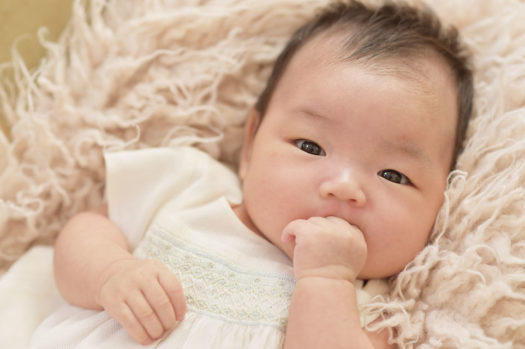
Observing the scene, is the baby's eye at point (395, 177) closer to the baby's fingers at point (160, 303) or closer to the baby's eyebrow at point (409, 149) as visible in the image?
the baby's eyebrow at point (409, 149)

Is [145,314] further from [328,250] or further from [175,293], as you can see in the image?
[328,250]

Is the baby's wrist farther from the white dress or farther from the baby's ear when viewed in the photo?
the baby's ear

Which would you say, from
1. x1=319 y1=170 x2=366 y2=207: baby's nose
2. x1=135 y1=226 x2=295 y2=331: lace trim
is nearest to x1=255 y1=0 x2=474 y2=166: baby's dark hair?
x1=319 y1=170 x2=366 y2=207: baby's nose

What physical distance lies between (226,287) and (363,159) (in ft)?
1.10

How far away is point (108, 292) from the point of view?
3.34 feet

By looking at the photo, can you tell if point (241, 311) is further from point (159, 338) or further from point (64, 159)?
point (64, 159)

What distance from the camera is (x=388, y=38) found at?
3.79 feet

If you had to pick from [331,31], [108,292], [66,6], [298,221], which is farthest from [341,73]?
[66,6]

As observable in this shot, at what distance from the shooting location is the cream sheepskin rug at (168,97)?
118cm

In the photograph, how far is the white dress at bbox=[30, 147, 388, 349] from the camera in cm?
102

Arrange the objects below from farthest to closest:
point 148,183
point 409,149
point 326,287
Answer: point 148,183, point 409,149, point 326,287

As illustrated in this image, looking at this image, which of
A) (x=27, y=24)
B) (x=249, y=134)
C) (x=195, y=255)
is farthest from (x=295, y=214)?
A: (x=27, y=24)

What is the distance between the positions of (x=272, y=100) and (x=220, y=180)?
20 centimetres

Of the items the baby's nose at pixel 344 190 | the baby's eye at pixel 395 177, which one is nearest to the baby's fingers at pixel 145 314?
the baby's nose at pixel 344 190
